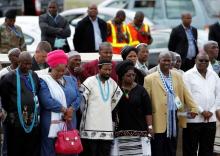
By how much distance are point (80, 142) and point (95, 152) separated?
1.57ft

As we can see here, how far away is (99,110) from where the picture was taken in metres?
12.1

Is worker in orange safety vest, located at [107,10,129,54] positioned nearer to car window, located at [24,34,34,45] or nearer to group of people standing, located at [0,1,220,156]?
car window, located at [24,34,34,45]

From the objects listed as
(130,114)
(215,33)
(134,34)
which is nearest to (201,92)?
(130,114)

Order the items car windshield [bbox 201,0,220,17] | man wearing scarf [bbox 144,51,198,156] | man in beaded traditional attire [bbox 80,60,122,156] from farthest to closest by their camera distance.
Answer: car windshield [bbox 201,0,220,17] → man wearing scarf [bbox 144,51,198,156] → man in beaded traditional attire [bbox 80,60,122,156]

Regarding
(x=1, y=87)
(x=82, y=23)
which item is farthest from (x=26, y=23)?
(x=1, y=87)

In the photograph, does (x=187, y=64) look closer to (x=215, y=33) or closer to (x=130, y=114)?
(x=215, y=33)

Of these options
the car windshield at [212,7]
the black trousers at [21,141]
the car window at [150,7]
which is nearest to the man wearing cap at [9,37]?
the black trousers at [21,141]

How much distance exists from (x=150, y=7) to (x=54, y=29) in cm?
836

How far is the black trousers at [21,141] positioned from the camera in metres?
11.5

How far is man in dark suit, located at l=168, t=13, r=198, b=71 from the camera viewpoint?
17.2m

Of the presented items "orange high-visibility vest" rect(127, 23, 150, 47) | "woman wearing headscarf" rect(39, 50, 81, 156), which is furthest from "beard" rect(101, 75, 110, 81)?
"orange high-visibility vest" rect(127, 23, 150, 47)

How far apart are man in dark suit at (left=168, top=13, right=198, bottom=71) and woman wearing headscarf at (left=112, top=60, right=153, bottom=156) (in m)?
4.78

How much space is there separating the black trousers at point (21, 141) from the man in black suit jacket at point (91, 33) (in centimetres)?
563

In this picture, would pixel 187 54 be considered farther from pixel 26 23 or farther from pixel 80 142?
pixel 80 142
